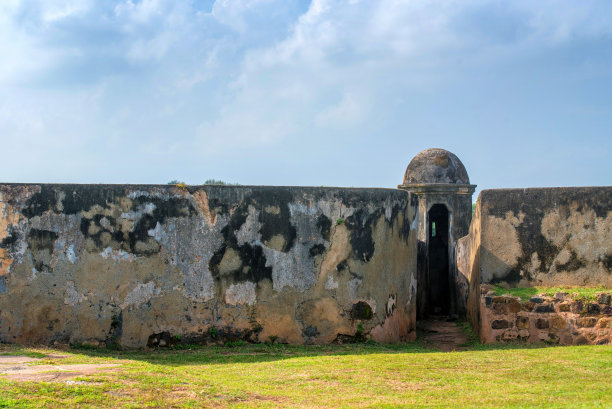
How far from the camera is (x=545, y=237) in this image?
955 cm

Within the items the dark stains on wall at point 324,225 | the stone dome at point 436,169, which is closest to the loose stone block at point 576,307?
the dark stains on wall at point 324,225

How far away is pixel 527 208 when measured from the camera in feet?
31.6

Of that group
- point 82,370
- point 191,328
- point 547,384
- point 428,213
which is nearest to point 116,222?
point 191,328

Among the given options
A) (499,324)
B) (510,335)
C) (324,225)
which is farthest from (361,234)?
(510,335)

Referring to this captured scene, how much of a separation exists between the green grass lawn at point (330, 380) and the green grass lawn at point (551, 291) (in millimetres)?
824

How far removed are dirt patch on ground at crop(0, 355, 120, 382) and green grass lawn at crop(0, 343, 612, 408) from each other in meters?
0.18

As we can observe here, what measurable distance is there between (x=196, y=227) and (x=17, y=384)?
376cm

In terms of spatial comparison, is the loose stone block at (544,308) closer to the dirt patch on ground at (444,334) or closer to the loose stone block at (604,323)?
the loose stone block at (604,323)

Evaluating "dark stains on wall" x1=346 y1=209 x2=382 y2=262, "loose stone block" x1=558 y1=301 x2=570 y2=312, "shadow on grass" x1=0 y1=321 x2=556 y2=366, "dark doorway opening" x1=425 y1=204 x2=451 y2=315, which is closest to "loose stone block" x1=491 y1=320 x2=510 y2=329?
"shadow on grass" x1=0 y1=321 x2=556 y2=366

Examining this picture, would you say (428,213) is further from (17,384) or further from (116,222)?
(17,384)

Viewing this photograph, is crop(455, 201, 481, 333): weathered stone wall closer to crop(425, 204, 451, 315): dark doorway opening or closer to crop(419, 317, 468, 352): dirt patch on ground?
crop(419, 317, 468, 352): dirt patch on ground

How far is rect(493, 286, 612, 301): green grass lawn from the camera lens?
8.85m

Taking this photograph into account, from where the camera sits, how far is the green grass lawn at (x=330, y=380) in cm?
529

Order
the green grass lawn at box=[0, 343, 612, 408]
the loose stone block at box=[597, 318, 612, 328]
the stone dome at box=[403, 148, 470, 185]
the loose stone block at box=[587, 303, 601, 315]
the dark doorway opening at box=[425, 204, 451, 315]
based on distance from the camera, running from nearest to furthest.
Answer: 1. the green grass lawn at box=[0, 343, 612, 408]
2. the loose stone block at box=[597, 318, 612, 328]
3. the loose stone block at box=[587, 303, 601, 315]
4. the dark doorway opening at box=[425, 204, 451, 315]
5. the stone dome at box=[403, 148, 470, 185]
